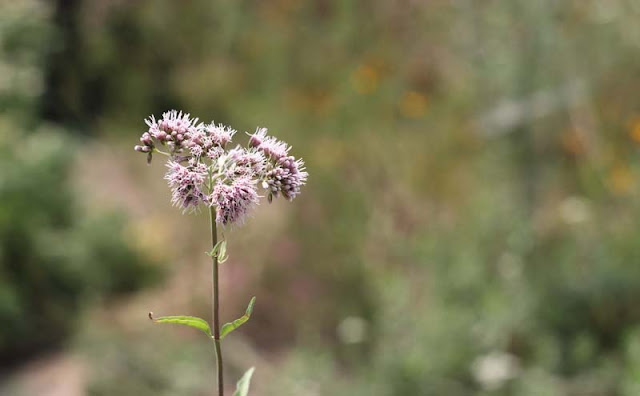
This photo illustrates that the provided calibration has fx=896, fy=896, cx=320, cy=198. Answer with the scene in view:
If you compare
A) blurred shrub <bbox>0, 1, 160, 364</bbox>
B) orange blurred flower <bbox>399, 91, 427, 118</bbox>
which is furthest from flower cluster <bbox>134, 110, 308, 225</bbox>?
orange blurred flower <bbox>399, 91, 427, 118</bbox>

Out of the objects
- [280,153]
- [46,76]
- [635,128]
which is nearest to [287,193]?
[280,153]

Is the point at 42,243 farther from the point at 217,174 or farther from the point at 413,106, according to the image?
the point at 217,174

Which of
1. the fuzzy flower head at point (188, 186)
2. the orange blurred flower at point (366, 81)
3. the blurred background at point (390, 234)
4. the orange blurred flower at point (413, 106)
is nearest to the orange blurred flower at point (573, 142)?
the blurred background at point (390, 234)

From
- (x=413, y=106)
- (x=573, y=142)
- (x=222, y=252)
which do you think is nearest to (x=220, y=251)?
(x=222, y=252)

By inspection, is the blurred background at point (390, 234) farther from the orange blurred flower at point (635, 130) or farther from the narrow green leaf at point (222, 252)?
the narrow green leaf at point (222, 252)

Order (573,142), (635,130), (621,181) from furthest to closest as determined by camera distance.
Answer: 1. (573,142)
2. (621,181)
3. (635,130)

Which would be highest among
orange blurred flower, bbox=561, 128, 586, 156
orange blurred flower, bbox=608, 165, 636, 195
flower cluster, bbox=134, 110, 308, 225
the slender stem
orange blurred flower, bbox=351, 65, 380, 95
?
orange blurred flower, bbox=351, 65, 380, 95

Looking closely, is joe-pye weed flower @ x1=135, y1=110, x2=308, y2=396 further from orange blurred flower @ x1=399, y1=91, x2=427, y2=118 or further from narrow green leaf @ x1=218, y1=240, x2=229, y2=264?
orange blurred flower @ x1=399, y1=91, x2=427, y2=118
